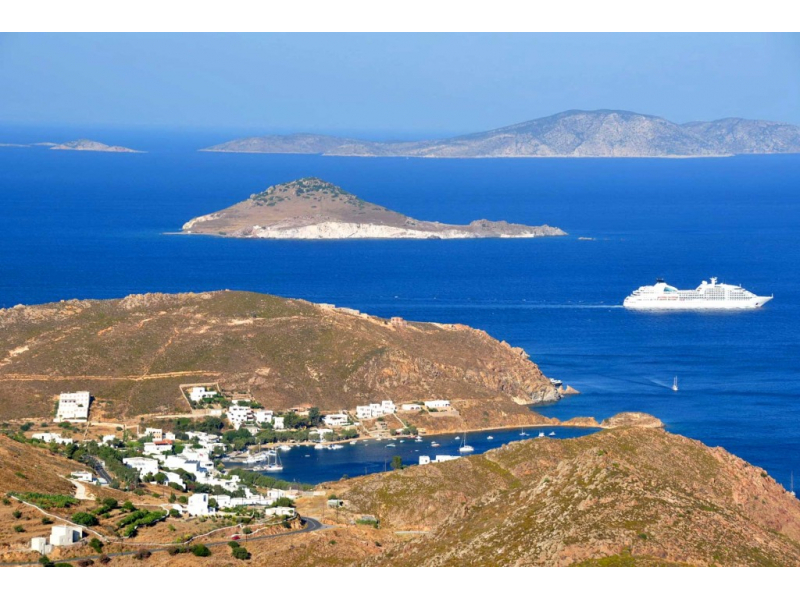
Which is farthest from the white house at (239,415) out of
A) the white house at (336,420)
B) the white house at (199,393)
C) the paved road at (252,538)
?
the paved road at (252,538)

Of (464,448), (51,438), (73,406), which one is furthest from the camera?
(73,406)

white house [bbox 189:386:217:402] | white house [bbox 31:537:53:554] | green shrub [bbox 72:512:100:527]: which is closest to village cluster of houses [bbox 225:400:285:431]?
white house [bbox 189:386:217:402]

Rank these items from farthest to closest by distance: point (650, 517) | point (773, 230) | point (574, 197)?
point (574, 197), point (773, 230), point (650, 517)

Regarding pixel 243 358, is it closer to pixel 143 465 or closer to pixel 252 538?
pixel 143 465

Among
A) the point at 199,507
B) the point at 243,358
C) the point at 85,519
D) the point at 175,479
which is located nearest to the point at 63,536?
the point at 85,519

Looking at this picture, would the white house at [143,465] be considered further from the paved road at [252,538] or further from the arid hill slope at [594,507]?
the paved road at [252,538]

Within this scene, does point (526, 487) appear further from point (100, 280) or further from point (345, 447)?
point (100, 280)

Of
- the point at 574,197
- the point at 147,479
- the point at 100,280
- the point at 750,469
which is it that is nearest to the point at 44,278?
the point at 100,280
